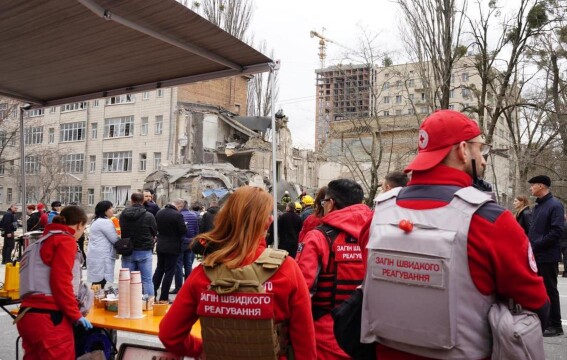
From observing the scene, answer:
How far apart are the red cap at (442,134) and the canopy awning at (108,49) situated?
92.8 inches

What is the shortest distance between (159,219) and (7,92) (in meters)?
4.65

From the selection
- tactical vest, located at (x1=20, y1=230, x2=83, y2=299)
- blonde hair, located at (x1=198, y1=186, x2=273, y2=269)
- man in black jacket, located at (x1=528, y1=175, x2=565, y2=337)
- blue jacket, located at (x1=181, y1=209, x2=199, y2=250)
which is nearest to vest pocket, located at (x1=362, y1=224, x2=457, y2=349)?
blonde hair, located at (x1=198, y1=186, x2=273, y2=269)

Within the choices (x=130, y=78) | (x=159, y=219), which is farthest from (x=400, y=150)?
(x=130, y=78)

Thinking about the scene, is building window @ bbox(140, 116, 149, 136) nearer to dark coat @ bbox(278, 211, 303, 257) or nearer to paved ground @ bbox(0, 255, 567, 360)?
dark coat @ bbox(278, 211, 303, 257)

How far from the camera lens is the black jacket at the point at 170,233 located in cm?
1026

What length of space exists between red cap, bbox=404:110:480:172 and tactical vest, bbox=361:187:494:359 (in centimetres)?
22

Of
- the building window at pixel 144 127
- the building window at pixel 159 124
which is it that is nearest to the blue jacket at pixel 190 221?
the building window at pixel 159 124

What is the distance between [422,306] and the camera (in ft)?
7.22

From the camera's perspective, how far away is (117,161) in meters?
51.6

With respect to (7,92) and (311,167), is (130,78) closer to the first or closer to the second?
(7,92)

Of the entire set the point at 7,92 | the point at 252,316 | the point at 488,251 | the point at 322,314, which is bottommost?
the point at 322,314

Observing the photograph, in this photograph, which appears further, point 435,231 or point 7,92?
point 7,92

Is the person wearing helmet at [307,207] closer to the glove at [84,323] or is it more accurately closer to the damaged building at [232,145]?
the glove at [84,323]

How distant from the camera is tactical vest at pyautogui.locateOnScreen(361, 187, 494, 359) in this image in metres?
2.12
